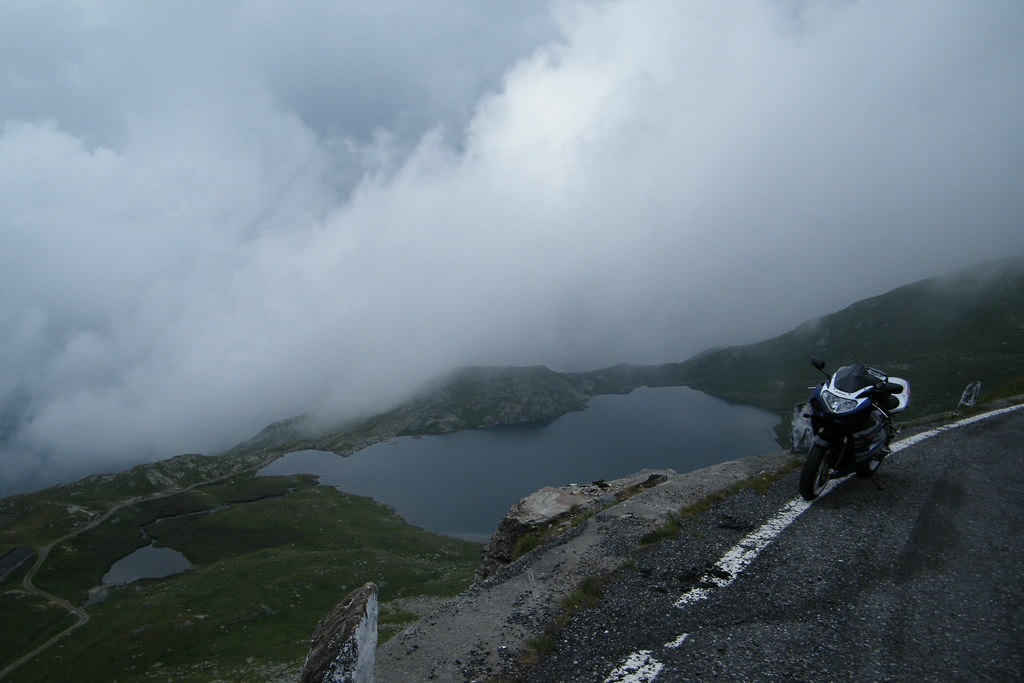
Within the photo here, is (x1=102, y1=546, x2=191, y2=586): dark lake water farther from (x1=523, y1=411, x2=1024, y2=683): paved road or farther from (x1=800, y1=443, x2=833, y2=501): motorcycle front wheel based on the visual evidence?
(x1=800, y1=443, x2=833, y2=501): motorcycle front wheel

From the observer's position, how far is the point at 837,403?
13109 millimetres

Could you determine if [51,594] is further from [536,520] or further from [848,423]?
[848,423]

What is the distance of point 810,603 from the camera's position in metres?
8.77

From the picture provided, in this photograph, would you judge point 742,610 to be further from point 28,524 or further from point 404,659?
point 28,524

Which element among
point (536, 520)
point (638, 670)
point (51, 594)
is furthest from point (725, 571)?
point (51, 594)

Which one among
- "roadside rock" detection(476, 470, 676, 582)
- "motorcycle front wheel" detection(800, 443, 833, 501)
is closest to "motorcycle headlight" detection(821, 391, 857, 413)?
"motorcycle front wheel" detection(800, 443, 833, 501)

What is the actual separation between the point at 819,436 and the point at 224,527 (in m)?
156

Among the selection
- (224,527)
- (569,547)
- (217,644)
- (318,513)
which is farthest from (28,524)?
(569,547)

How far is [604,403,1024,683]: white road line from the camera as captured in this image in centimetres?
730

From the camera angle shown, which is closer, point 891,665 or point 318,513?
point 891,665

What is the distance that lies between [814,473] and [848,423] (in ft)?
4.83

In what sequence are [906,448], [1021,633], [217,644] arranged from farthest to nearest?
[217,644]
[906,448]
[1021,633]

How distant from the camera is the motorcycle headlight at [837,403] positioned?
508 inches

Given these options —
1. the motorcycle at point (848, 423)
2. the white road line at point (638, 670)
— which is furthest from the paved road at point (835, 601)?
the motorcycle at point (848, 423)
